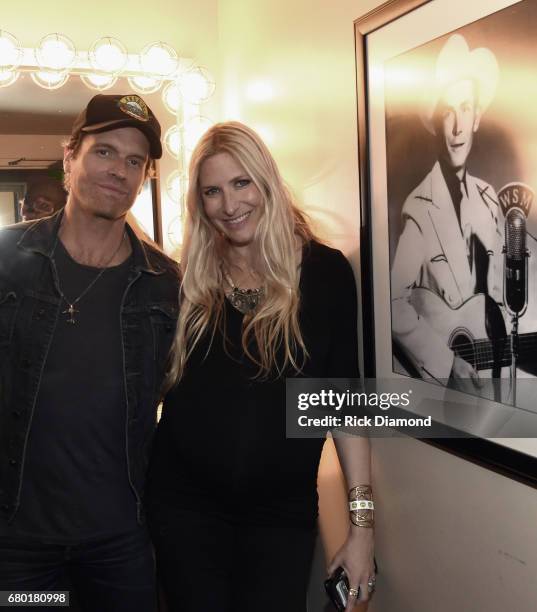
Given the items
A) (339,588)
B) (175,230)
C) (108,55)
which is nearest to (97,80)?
(108,55)

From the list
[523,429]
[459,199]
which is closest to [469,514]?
[523,429]

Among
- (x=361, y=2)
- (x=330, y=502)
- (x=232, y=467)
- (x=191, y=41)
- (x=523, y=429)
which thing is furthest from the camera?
(x=191, y=41)

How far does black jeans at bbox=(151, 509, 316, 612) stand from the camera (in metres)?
1.21

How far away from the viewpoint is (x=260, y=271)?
134 centimetres

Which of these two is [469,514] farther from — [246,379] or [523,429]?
[246,379]

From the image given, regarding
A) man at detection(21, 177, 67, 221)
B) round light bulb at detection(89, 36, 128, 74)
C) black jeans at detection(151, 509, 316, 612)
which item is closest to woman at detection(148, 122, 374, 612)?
black jeans at detection(151, 509, 316, 612)

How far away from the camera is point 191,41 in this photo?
2.30 meters

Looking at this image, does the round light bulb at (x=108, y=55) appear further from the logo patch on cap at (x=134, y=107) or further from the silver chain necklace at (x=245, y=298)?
the silver chain necklace at (x=245, y=298)

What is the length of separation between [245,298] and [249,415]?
246 mm

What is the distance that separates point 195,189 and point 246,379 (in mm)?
423

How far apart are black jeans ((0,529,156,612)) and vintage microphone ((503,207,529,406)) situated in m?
0.88

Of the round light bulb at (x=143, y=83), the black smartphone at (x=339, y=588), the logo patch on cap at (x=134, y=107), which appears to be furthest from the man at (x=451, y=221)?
the round light bulb at (x=143, y=83)

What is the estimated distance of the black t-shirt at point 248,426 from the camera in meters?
1.22

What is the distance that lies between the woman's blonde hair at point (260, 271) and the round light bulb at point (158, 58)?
1036mm
